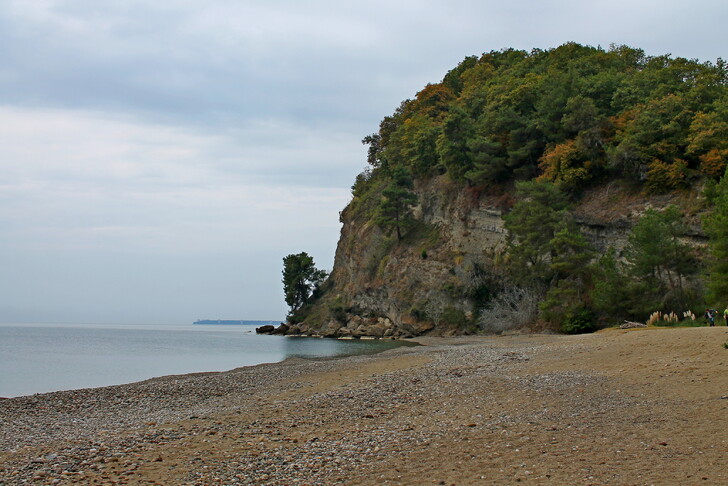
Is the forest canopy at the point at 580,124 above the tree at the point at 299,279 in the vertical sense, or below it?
above

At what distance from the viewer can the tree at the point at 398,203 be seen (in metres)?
73.9

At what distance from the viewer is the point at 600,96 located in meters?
55.5

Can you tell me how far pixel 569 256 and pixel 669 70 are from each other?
2106 cm

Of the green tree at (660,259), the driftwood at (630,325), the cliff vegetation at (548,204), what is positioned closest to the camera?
the driftwood at (630,325)

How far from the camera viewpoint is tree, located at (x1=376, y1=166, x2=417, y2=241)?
73875 millimetres

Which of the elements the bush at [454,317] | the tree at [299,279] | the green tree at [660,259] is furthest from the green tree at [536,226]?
the tree at [299,279]

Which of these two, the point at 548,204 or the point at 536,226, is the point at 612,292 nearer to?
the point at 536,226

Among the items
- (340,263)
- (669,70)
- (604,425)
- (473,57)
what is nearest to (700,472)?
(604,425)

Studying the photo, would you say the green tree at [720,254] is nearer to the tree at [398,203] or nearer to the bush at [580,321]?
the bush at [580,321]

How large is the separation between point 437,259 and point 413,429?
55.5m

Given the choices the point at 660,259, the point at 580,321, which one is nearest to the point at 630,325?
the point at 660,259

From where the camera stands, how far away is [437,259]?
66.3 m

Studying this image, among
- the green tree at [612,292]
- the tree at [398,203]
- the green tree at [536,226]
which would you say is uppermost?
the tree at [398,203]

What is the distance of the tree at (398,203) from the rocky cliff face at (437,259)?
131 cm
